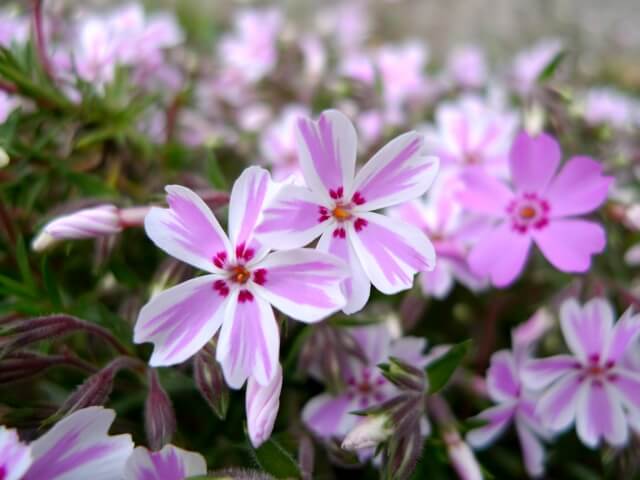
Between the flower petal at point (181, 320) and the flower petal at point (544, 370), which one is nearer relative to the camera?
the flower petal at point (181, 320)

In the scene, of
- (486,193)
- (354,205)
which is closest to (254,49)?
(486,193)

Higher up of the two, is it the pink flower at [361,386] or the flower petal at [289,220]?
the flower petal at [289,220]

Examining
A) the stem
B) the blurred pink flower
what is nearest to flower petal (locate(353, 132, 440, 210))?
the stem

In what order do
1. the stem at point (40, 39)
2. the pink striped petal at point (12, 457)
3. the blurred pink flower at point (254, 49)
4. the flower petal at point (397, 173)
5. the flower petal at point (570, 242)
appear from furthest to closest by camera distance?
the blurred pink flower at point (254, 49), the stem at point (40, 39), the flower petal at point (570, 242), the flower petal at point (397, 173), the pink striped petal at point (12, 457)

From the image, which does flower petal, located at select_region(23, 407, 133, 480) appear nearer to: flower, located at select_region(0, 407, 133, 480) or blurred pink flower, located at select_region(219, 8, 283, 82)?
flower, located at select_region(0, 407, 133, 480)

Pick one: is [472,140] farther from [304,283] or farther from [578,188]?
[304,283]

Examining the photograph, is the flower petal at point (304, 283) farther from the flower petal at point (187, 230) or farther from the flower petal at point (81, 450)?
the flower petal at point (81, 450)

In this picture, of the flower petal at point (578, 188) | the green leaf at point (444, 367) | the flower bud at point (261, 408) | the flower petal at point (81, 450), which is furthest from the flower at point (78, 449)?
the flower petal at point (578, 188)
